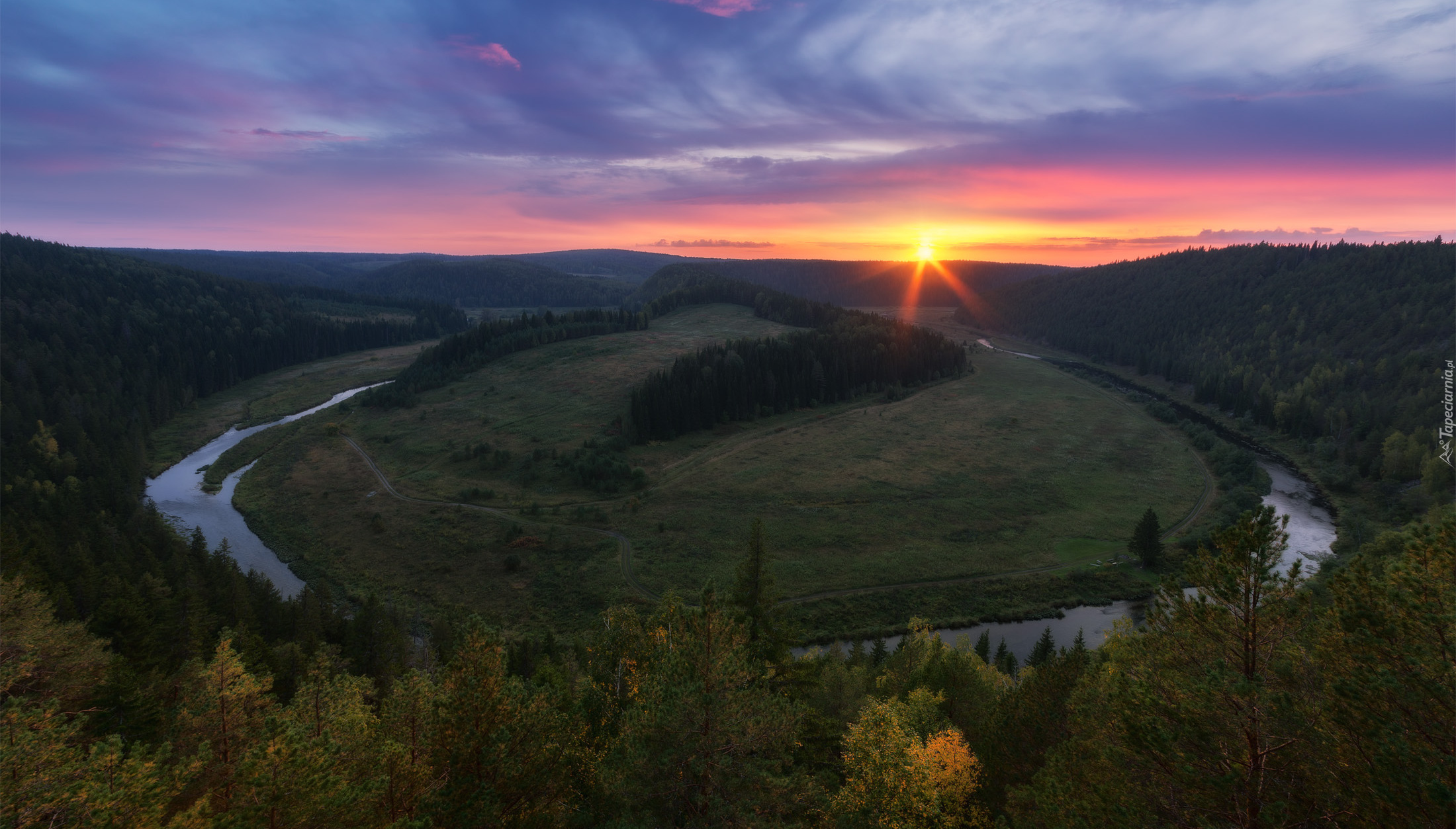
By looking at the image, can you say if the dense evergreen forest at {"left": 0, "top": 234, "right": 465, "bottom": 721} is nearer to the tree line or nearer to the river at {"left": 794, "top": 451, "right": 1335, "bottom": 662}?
the tree line

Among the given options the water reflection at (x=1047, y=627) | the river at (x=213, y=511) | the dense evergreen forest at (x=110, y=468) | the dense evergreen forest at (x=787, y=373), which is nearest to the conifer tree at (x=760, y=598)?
the water reflection at (x=1047, y=627)

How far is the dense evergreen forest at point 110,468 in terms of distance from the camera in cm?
3916

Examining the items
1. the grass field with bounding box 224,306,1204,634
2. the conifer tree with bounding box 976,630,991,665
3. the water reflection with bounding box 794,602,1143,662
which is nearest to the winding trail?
the grass field with bounding box 224,306,1204,634

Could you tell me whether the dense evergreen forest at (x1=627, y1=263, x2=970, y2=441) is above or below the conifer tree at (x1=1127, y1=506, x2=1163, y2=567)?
above

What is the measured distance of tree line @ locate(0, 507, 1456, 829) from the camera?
11953 mm

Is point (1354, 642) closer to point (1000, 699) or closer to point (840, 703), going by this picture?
point (1000, 699)

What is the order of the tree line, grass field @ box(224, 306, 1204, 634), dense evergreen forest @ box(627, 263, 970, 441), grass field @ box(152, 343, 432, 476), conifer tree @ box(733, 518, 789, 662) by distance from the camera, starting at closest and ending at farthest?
the tree line → conifer tree @ box(733, 518, 789, 662) → grass field @ box(224, 306, 1204, 634) → grass field @ box(152, 343, 432, 476) → dense evergreen forest @ box(627, 263, 970, 441)

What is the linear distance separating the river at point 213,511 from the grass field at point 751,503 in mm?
Result: 2296

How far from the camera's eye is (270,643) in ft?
154

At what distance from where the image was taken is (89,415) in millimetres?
112625

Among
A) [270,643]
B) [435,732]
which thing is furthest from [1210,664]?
[270,643]

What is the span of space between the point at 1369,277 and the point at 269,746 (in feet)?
882

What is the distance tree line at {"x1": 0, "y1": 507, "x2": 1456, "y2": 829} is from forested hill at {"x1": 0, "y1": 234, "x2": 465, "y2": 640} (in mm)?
25992

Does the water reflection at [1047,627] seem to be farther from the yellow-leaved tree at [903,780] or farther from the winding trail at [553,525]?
the yellow-leaved tree at [903,780]
